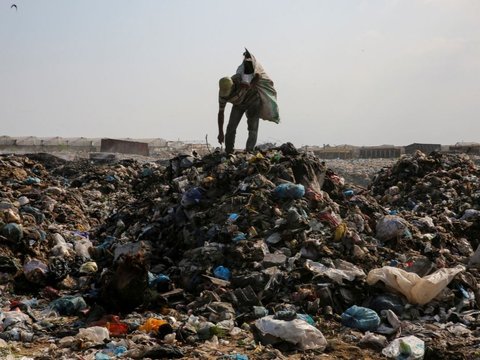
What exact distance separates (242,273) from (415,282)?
1517 mm

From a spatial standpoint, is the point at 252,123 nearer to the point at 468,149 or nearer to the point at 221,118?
the point at 221,118

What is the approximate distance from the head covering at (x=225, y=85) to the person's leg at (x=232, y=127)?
1.41 feet

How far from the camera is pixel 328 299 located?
429 cm

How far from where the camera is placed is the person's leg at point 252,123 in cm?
744

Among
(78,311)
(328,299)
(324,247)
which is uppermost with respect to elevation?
(324,247)

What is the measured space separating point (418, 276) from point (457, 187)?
5895 millimetres

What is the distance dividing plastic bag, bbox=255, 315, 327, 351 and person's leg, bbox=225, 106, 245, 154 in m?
4.07

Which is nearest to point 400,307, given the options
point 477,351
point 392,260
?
point 477,351

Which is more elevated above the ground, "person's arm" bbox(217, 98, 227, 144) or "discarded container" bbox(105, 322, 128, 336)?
"person's arm" bbox(217, 98, 227, 144)

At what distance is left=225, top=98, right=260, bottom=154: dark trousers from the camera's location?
24.3ft

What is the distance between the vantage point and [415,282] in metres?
4.23

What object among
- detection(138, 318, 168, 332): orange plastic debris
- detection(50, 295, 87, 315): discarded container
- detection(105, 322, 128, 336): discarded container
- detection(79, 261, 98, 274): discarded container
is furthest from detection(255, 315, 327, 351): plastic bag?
detection(79, 261, 98, 274): discarded container

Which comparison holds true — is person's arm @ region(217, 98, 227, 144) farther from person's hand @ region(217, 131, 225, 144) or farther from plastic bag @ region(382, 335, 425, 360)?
plastic bag @ region(382, 335, 425, 360)

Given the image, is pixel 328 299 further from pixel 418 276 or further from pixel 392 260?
pixel 392 260
